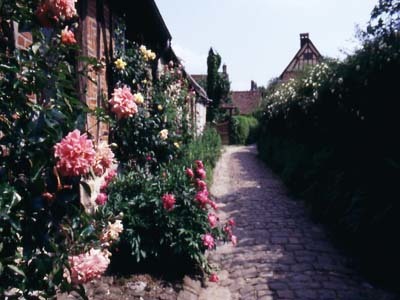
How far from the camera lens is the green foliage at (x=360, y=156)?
198 inches

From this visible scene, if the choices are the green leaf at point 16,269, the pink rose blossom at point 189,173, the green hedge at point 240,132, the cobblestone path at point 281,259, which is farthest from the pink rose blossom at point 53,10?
the green hedge at point 240,132

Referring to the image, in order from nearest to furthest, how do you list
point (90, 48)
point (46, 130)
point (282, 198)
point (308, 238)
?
point (46, 130) < point (90, 48) < point (308, 238) < point (282, 198)

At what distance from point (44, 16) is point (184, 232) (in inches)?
121

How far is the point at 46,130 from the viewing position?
1734 mm

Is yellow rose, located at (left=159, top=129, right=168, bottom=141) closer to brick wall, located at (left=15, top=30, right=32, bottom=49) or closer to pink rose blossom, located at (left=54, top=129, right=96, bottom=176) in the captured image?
brick wall, located at (left=15, top=30, right=32, bottom=49)

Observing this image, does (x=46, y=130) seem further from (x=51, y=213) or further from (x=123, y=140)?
(x=123, y=140)

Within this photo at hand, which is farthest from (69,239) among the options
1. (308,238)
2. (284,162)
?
(284,162)

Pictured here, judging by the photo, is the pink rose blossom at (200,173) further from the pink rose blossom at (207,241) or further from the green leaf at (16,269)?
the green leaf at (16,269)

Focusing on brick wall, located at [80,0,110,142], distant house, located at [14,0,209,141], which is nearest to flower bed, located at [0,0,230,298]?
distant house, located at [14,0,209,141]

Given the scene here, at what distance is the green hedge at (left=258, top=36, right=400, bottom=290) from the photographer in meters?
5.00

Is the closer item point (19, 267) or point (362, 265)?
point (19, 267)

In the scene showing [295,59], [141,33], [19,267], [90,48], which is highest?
[295,59]

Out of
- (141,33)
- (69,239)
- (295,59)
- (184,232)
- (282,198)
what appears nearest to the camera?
(69,239)

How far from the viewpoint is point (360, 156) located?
6289 millimetres
